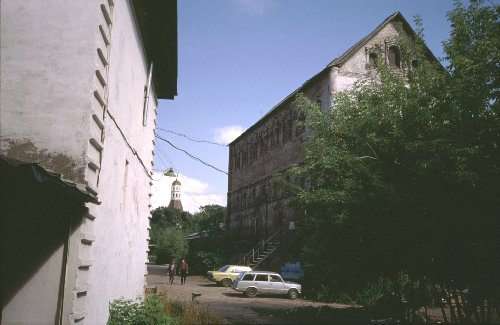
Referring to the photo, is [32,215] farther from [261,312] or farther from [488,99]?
[261,312]

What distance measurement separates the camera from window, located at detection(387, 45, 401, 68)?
2502 centimetres

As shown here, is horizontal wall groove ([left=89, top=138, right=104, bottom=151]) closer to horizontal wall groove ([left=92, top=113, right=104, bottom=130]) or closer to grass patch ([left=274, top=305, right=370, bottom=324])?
horizontal wall groove ([left=92, top=113, right=104, bottom=130])

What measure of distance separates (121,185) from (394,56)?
73.0 feet

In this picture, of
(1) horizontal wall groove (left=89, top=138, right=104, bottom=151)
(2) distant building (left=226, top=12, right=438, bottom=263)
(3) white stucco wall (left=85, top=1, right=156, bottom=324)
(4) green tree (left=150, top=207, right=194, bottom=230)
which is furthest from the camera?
(4) green tree (left=150, top=207, right=194, bottom=230)

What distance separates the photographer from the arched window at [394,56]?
25031mm

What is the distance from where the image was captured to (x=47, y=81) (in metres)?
5.37

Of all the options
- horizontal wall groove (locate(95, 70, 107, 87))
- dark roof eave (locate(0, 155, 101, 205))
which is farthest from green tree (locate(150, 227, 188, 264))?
dark roof eave (locate(0, 155, 101, 205))

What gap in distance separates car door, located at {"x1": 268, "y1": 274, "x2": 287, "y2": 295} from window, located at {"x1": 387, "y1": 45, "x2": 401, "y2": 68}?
1569 cm

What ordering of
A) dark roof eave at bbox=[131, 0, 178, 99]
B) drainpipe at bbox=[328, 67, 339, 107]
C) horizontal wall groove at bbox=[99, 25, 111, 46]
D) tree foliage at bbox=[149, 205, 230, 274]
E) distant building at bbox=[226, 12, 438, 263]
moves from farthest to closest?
tree foliage at bbox=[149, 205, 230, 274]
distant building at bbox=[226, 12, 438, 263]
drainpipe at bbox=[328, 67, 339, 107]
dark roof eave at bbox=[131, 0, 178, 99]
horizontal wall groove at bbox=[99, 25, 111, 46]

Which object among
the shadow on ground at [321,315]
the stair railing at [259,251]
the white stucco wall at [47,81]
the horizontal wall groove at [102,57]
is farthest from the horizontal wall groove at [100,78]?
the stair railing at [259,251]

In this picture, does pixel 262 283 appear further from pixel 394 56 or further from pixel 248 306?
pixel 394 56

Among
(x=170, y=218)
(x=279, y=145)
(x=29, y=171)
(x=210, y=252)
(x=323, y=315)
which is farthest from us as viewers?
(x=170, y=218)

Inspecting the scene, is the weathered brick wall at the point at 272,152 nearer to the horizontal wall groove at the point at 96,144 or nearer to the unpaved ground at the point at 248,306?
the unpaved ground at the point at 248,306

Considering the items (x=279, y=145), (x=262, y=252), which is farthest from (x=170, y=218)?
(x=279, y=145)
